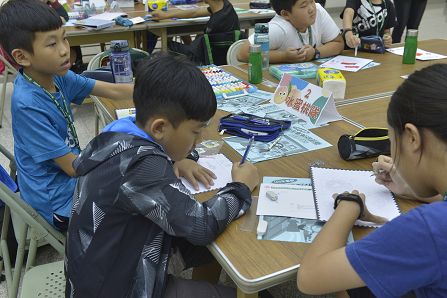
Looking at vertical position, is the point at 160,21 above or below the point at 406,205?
above

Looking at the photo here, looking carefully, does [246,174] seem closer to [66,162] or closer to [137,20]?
[66,162]

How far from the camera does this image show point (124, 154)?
95 centimetres

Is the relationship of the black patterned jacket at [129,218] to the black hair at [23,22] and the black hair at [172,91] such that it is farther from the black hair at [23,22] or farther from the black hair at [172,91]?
the black hair at [23,22]

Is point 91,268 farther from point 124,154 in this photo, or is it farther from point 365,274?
point 365,274

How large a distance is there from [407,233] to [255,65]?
1.42 metres

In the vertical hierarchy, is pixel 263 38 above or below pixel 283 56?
above

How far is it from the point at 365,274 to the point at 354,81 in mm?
1514

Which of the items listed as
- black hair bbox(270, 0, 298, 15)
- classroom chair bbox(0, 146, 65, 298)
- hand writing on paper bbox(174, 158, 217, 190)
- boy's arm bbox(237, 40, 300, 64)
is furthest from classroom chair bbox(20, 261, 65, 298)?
black hair bbox(270, 0, 298, 15)

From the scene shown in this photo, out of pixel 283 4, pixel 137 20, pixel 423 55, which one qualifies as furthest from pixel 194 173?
pixel 137 20

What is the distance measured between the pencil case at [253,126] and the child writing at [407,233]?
1.80ft

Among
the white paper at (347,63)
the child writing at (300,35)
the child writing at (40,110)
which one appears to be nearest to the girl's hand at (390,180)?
the child writing at (40,110)

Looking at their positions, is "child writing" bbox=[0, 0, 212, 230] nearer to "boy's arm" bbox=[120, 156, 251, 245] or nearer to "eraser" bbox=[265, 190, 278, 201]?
"boy's arm" bbox=[120, 156, 251, 245]

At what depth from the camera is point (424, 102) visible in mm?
788

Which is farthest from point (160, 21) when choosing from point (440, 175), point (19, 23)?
point (440, 175)
